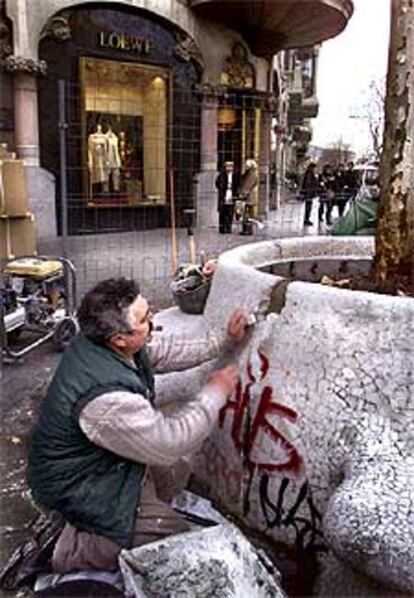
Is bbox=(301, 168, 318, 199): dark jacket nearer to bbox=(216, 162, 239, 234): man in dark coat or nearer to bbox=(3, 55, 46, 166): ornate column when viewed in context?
bbox=(216, 162, 239, 234): man in dark coat

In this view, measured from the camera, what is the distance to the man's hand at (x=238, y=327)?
2.63m

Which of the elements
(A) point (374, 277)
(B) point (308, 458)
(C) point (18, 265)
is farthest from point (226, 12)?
(B) point (308, 458)

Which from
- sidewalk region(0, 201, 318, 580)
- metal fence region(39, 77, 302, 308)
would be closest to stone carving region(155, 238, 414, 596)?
sidewalk region(0, 201, 318, 580)

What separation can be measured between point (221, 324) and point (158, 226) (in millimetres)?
10680

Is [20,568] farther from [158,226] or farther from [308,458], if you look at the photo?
[158,226]

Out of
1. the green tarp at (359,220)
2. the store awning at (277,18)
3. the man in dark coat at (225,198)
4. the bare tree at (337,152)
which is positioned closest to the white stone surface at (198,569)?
the green tarp at (359,220)

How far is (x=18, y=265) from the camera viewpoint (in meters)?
5.57

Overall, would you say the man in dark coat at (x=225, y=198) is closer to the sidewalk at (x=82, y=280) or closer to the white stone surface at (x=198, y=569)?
the sidewalk at (x=82, y=280)

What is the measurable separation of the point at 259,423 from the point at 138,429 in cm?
70

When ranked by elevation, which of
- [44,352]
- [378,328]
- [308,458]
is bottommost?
[44,352]

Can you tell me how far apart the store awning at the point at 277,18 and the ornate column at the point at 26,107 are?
3708 mm

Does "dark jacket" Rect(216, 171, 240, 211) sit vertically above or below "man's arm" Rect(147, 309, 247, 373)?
above

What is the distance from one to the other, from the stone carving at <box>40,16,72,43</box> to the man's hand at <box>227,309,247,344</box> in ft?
33.1

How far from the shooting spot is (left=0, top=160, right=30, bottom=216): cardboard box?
5.84 meters
